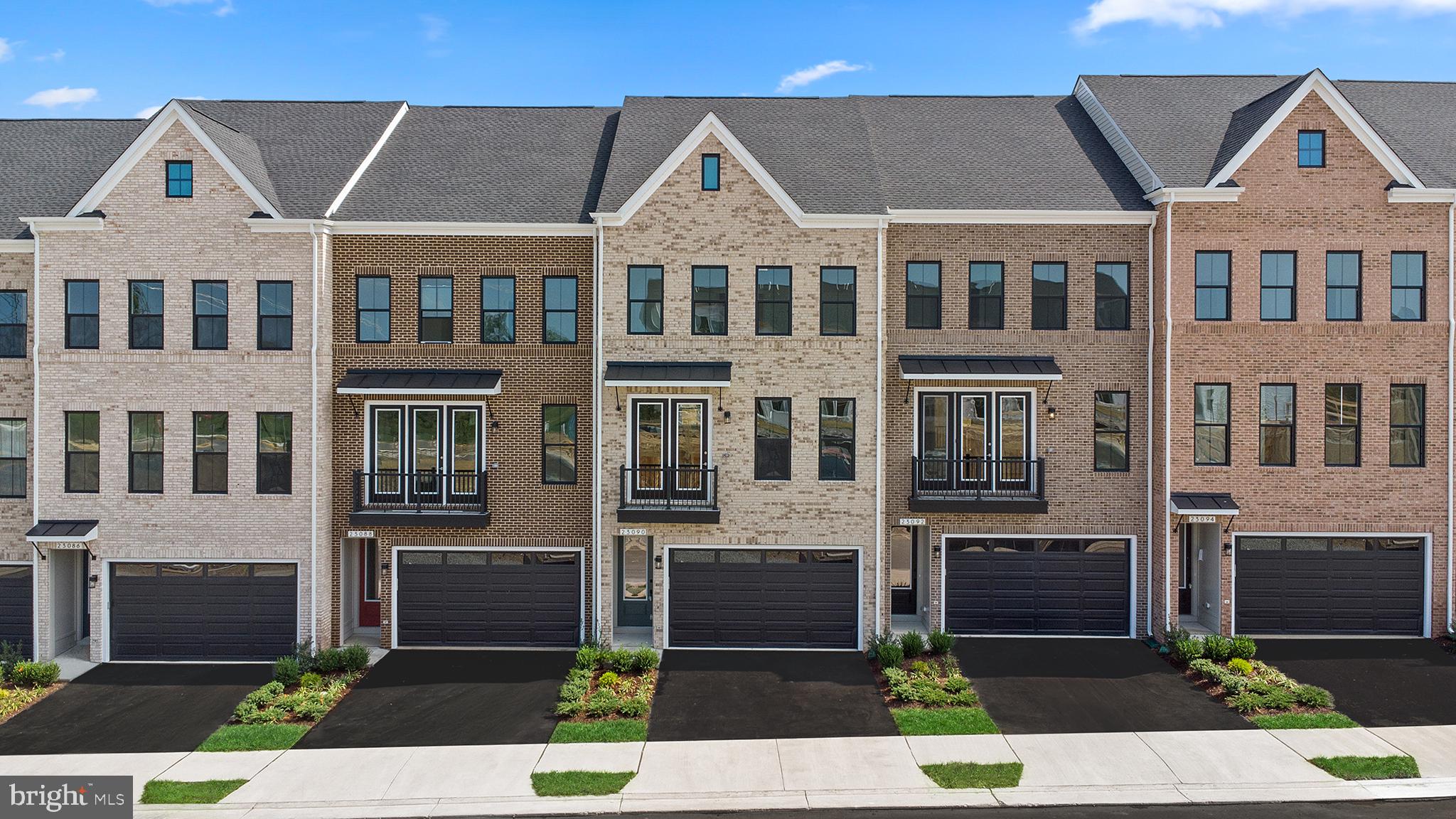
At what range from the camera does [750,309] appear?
712 inches

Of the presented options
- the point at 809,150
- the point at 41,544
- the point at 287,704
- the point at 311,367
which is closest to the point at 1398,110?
the point at 809,150

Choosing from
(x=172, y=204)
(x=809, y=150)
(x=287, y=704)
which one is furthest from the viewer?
(x=809, y=150)

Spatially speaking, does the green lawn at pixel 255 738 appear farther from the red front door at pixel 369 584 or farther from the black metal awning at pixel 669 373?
the black metal awning at pixel 669 373

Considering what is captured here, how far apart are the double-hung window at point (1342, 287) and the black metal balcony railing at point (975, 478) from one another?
6.94 metres

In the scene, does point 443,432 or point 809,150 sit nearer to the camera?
point 443,432

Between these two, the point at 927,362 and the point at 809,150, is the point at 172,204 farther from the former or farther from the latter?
the point at 927,362

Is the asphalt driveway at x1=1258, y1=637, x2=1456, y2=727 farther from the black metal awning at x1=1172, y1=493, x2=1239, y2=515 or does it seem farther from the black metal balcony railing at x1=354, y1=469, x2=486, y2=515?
the black metal balcony railing at x1=354, y1=469, x2=486, y2=515

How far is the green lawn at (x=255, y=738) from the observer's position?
13883 mm

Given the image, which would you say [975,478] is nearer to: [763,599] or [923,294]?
[923,294]

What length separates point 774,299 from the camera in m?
18.2

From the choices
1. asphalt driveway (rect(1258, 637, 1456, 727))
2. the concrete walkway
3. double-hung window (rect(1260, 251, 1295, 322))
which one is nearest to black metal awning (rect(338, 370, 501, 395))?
the concrete walkway

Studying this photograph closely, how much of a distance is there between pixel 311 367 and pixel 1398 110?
25.8 meters

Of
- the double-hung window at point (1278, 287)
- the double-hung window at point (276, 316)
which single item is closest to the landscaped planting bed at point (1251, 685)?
the double-hung window at point (1278, 287)

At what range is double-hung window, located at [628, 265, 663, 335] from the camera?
1812 cm
